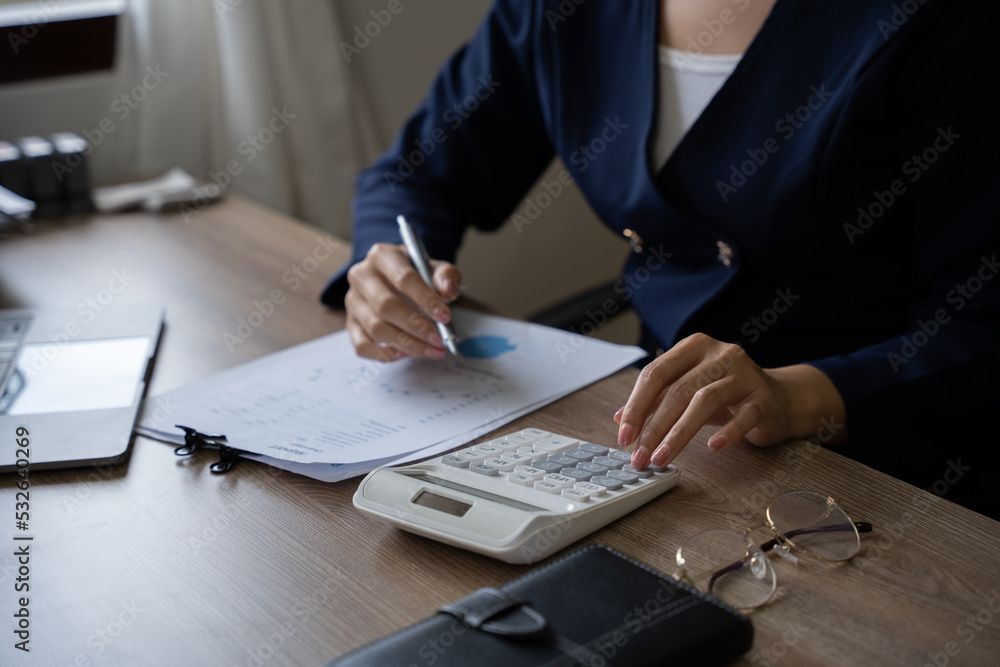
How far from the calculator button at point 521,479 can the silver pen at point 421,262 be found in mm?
235

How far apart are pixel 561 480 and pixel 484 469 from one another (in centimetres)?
6

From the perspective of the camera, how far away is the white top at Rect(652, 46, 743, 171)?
0.90m

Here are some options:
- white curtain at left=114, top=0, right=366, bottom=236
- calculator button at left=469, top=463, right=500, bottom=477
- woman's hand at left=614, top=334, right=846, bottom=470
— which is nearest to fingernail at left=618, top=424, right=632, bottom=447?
woman's hand at left=614, top=334, right=846, bottom=470

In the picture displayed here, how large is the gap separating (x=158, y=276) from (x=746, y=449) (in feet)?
2.62

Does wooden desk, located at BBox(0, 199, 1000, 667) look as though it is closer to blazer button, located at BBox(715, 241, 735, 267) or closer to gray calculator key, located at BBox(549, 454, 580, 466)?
gray calculator key, located at BBox(549, 454, 580, 466)

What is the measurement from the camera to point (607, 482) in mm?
588

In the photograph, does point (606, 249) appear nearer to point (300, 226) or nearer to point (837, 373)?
point (300, 226)

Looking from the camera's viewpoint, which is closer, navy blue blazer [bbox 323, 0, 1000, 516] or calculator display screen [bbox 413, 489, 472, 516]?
calculator display screen [bbox 413, 489, 472, 516]

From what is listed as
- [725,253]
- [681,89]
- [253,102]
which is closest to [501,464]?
[725,253]

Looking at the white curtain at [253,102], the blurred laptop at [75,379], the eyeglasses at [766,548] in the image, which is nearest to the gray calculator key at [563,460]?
the eyeglasses at [766,548]

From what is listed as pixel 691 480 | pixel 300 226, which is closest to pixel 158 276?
pixel 300 226

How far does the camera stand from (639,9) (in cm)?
96

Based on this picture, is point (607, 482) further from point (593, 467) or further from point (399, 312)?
point (399, 312)

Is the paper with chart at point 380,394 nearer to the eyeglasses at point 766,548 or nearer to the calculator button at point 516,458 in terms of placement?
the calculator button at point 516,458
